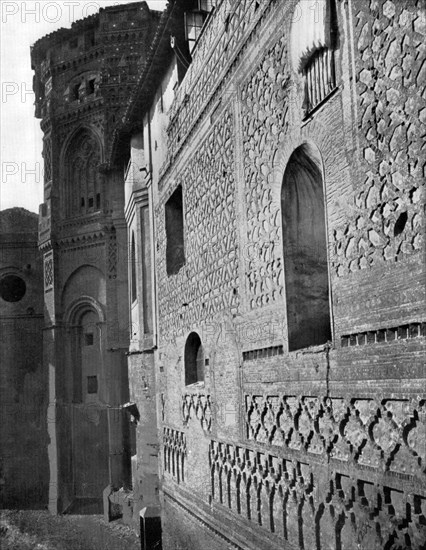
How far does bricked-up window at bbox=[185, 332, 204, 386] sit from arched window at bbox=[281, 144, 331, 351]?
361 cm

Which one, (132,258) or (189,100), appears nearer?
(189,100)

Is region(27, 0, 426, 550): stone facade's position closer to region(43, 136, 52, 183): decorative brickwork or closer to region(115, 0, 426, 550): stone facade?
region(115, 0, 426, 550): stone facade

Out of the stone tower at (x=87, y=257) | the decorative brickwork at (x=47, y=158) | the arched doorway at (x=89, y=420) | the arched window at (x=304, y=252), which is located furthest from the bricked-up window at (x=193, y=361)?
the decorative brickwork at (x=47, y=158)

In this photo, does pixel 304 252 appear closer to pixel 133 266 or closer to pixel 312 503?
pixel 312 503

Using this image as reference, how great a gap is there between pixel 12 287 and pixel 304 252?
58.3 feet

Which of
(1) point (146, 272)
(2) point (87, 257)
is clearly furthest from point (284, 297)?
(2) point (87, 257)

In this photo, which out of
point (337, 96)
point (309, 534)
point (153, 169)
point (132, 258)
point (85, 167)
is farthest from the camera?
point (85, 167)

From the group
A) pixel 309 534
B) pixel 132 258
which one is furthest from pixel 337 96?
pixel 132 258

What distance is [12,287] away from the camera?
22766 millimetres

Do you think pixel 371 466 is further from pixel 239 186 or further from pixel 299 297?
pixel 239 186

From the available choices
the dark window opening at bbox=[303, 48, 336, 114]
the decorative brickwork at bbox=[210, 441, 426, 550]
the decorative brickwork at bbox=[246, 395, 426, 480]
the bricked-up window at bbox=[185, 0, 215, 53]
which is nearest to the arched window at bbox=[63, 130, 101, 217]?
the bricked-up window at bbox=[185, 0, 215, 53]

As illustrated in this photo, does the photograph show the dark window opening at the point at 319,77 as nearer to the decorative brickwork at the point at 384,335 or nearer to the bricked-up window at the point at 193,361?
the decorative brickwork at the point at 384,335

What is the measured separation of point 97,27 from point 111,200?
17.2 feet

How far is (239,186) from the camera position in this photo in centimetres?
766
